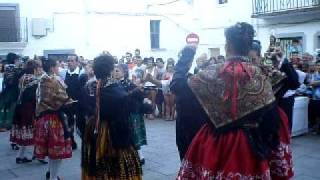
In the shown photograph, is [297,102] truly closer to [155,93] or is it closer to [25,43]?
[155,93]

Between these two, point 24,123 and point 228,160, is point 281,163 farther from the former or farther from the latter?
point 24,123

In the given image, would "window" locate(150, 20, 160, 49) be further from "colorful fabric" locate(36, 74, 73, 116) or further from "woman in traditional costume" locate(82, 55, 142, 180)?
"woman in traditional costume" locate(82, 55, 142, 180)

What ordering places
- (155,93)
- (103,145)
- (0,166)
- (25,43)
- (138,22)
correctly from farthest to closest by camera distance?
(138,22) < (25,43) < (155,93) < (0,166) < (103,145)

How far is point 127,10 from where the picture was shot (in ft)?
66.2

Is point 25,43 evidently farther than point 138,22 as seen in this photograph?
No

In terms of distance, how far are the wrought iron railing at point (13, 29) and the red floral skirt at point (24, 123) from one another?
1080 centimetres

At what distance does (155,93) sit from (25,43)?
7710 mm

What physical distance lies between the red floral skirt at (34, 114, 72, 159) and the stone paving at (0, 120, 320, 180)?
0.68 metres

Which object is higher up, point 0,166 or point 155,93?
point 155,93

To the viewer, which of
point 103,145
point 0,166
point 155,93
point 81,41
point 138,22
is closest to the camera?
point 103,145

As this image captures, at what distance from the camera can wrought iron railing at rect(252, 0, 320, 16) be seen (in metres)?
15.9

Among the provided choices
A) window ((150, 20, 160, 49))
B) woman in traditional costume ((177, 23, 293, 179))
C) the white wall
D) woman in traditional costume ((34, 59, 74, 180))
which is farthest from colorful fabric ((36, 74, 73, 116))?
window ((150, 20, 160, 49))

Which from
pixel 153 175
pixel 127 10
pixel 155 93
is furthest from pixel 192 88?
pixel 127 10

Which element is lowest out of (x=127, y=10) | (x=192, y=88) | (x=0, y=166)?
(x=0, y=166)
